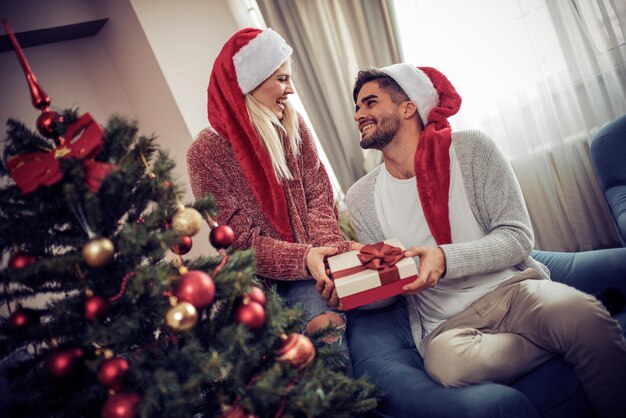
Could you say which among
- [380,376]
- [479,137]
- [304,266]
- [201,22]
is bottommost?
[380,376]

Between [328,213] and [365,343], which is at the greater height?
[328,213]

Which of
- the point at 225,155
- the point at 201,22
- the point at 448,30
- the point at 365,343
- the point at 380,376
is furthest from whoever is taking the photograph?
the point at 201,22

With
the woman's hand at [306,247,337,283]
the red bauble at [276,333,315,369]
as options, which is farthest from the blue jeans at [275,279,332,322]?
the red bauble at [276,333,315,369]

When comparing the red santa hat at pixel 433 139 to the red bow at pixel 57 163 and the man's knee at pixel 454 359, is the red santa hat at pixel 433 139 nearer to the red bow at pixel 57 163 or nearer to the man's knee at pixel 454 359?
the man's knee at pixel 454 359

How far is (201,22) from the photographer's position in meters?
3.02

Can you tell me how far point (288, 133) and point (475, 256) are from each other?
35.5 inches

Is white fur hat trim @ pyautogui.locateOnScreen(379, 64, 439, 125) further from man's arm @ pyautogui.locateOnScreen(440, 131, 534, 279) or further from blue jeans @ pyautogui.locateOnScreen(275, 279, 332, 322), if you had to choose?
blue jeans @ pyautogui.locateOnScreen(275, 279, 332, 322)

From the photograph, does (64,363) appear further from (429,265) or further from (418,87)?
(418,87)

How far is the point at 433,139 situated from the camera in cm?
177

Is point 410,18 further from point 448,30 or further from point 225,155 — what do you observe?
point 225,155

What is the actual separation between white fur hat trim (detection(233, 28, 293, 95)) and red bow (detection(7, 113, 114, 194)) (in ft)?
2.90

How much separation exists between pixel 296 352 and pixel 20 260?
2.10 ft

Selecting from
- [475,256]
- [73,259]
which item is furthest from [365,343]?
[73,259]

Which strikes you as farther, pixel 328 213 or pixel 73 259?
pixel 328 213
